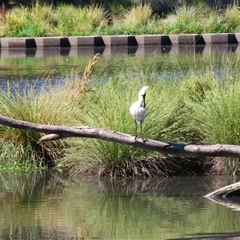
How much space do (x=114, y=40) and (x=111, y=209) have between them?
22.0 metres

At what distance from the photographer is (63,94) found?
1241 centimetres

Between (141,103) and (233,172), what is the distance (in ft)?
6.42

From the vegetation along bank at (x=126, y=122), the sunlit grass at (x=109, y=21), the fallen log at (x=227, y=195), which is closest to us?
the fallen log at (x=227, y=195)

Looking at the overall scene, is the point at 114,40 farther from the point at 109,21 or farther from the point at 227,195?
the point at 227,195

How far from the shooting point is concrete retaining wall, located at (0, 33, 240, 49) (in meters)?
30.8

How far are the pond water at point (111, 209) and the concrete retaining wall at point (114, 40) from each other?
19.9 meters

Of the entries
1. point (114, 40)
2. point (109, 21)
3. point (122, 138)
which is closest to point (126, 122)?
point (122, 138)

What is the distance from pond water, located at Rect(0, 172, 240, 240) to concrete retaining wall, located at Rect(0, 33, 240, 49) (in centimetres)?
1990

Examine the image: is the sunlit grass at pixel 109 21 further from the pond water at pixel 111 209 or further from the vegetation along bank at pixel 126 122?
the pond water at pixel 111 209

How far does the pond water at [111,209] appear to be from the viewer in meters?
8.39

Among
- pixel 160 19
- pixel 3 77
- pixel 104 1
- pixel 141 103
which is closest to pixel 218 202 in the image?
pixel 141 103

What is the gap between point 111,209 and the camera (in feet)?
31.0

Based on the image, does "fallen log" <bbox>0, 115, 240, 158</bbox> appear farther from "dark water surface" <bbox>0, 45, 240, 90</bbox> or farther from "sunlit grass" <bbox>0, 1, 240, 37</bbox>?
"sunlit grass" <bbox>0, 1, 240, 37</bbox>

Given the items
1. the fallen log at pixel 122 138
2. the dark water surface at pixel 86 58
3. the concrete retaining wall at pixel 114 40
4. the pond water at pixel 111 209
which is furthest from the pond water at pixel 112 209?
the concrete retaining wall at pixel 114 40
